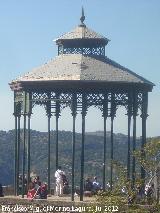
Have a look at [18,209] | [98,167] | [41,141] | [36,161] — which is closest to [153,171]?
[18,209]

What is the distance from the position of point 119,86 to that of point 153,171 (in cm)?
1405

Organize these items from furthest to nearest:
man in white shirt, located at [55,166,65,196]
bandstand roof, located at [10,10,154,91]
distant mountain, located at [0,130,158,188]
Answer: distant mountain, located at [0,130,158,188]
man in white shirt, located at [55,166,65,196]
bandstand roof, located at [10,10,154,91]

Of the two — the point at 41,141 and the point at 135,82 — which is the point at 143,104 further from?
the point at 41,141

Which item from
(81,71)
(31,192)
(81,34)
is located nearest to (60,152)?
(81,34)

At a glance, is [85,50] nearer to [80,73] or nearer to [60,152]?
[80,73]

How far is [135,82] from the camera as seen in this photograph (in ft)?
115

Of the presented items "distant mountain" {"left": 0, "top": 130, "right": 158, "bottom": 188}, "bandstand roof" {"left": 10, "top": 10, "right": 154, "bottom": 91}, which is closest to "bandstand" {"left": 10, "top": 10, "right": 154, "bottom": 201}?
"bandstand roof" {"left": 10, "top": 10, "right": 154, "bottom": 91}

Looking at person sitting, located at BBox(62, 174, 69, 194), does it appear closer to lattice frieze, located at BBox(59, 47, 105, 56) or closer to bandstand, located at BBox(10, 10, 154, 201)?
bandstand, located at BBox(10, 10, 154, 201)

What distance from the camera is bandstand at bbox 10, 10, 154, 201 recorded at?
34438 millimetres

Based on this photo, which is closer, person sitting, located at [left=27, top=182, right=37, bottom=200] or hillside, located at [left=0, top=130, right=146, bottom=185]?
person sitting, located at [left=27, top=182, right=37, bottom=200]

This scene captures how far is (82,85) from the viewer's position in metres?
34.3

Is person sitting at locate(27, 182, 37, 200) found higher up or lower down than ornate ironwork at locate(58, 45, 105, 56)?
lower down

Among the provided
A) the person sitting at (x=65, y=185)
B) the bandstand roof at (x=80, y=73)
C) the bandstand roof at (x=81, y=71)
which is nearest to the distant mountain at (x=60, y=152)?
the person sitting at (x=65, y=185)

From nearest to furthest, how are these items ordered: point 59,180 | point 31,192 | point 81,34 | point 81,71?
point 31,192 < point 81,71 < point 59,180 < point 81,34
